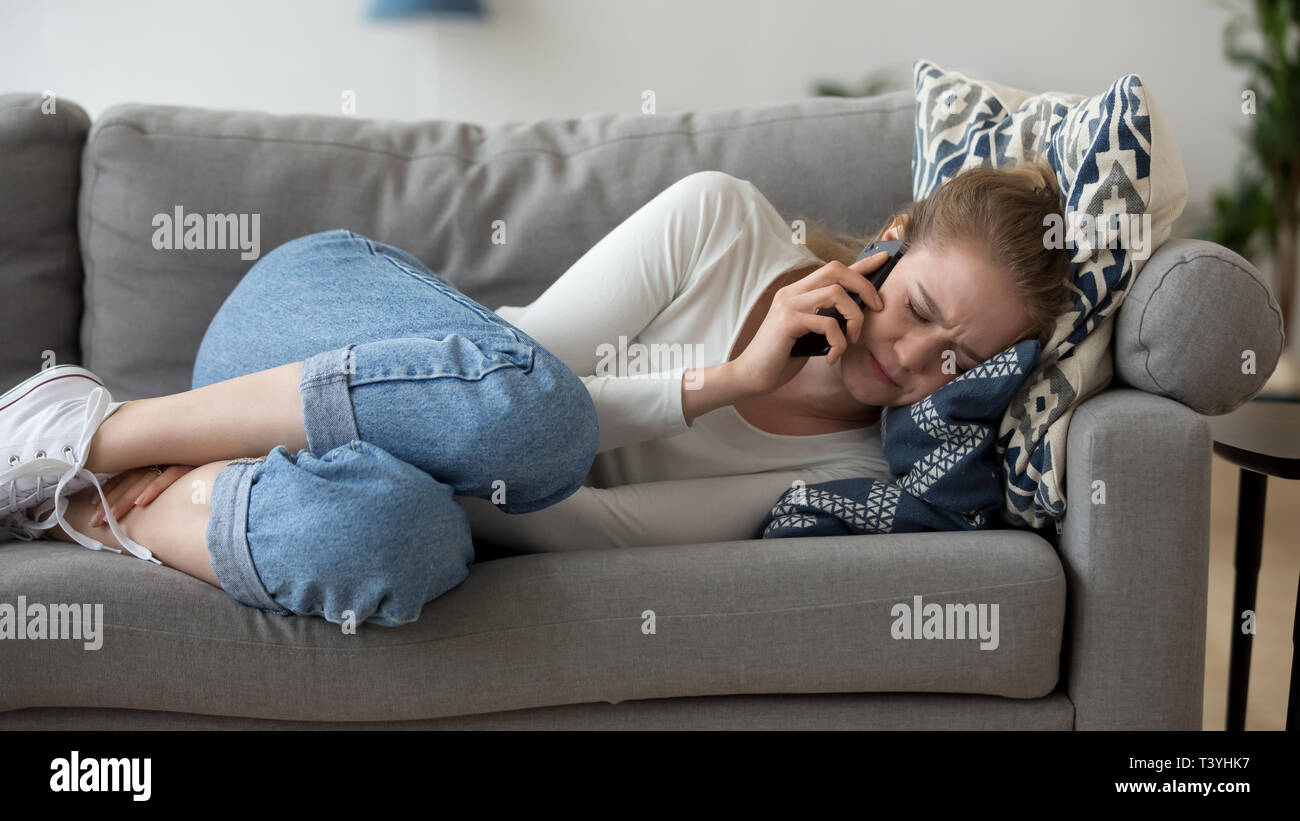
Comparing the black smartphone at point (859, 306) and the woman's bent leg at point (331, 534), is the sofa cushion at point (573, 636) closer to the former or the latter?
the woman's bent leg at point (331, 534)

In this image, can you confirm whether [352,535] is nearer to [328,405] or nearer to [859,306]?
[328,405]

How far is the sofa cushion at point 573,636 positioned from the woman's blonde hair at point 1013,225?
0.28 m

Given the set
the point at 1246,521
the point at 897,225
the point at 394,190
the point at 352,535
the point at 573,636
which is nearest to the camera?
the point at 352,535

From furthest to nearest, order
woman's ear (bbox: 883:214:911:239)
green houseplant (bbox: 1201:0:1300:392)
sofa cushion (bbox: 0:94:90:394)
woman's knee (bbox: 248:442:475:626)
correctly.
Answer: green houseplant (bbox: 1201:0:1300:392) → sofa cushion (bbox: 0:94:90:394) → woman's ear (bbox: 883:214:911:239) → woman's knee (bbox: 248:442:475:626)

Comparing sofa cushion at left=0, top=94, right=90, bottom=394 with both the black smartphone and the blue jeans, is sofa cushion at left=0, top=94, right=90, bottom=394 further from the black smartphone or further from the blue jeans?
the black smartphone

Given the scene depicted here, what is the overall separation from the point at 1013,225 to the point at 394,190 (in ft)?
3.01

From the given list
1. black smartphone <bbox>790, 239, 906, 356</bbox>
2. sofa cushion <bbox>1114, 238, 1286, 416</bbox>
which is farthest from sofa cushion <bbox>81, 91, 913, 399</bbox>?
sofa cushion <bbox>1114, 238, 1286, 416</bbox>

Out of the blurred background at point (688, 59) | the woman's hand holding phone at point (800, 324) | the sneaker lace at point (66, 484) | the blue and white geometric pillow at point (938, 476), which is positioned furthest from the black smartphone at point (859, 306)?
the blurred background at point (688, 59)

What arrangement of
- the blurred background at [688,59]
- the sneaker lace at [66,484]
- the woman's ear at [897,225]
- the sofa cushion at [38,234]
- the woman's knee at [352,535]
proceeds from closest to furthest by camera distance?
the woman's knee at [352,535]
the sneaker lace at [66,484]
the woman's ear at [897,225]
the sofa cushion at [38,234]
the blurred background at [688,59]

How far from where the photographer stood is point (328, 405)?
3.25 feet

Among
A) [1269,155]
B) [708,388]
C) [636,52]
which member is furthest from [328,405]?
[1269,155]

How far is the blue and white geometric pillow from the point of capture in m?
1.14

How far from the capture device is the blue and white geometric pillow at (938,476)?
1.14m

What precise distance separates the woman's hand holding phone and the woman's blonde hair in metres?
0.12
